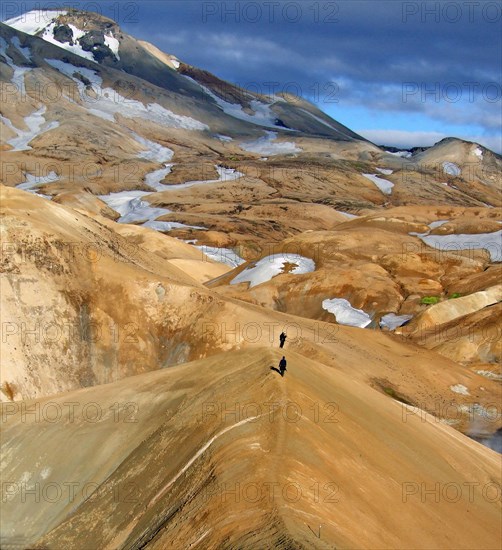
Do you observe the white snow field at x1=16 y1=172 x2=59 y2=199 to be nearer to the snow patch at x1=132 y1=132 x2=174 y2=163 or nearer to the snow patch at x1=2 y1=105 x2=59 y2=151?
the snow patch at x1=2 y1=105 x2=59 y2=151

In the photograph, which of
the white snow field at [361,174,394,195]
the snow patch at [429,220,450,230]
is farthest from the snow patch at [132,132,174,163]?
the snow patch at [429,220,450,230]

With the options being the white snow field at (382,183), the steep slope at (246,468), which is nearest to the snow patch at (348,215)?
the white snow field at (382,183)

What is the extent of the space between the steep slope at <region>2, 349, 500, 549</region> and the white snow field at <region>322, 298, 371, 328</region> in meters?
27.3

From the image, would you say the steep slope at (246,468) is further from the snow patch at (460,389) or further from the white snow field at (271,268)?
the white snow field at (271,268)

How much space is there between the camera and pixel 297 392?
1956cm

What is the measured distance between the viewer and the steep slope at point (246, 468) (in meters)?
14.1

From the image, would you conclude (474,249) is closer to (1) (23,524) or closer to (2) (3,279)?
(2) (3,279)

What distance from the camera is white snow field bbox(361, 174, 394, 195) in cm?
16188

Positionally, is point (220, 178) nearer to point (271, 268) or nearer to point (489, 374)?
point (271, 268)

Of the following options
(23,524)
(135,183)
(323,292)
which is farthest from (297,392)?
(135,183)

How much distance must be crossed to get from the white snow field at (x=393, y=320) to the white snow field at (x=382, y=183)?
108258 millimetres

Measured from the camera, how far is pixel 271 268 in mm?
66062

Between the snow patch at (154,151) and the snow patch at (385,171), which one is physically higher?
the snow patch at (385,171)

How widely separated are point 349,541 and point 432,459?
10516 mm
